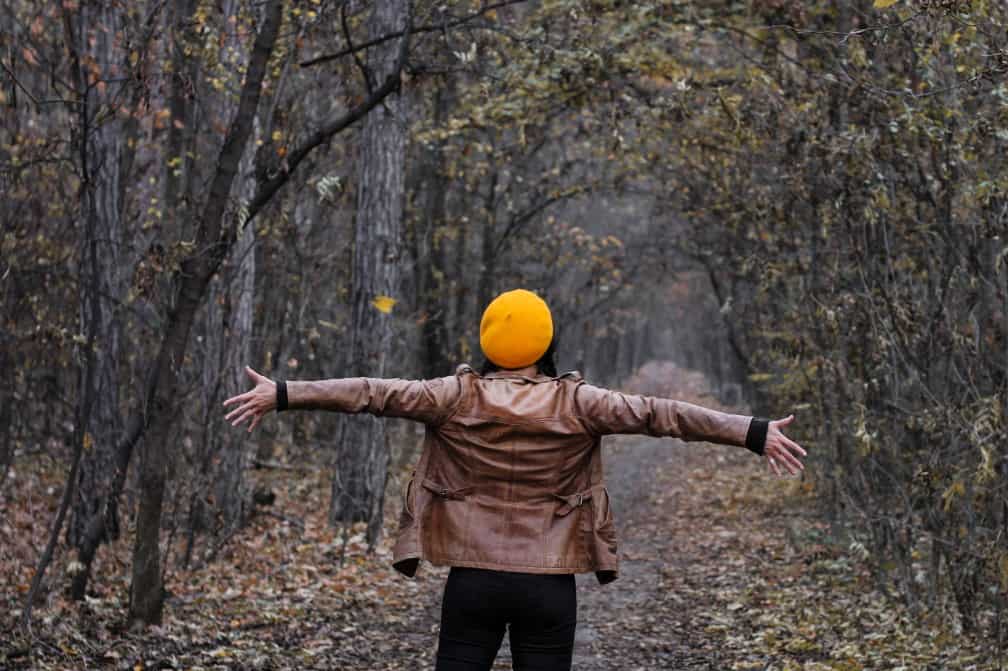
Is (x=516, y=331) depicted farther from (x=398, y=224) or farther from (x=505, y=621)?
(x=398, y=224)

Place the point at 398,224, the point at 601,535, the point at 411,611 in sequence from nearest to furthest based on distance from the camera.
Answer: the point at 601,535
the point at 411,611
the point at 398,224

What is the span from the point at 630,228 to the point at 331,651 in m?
29.3

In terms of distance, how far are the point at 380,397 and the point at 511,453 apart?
54 centimetres

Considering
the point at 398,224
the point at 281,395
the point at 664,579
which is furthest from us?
the point at 398,224

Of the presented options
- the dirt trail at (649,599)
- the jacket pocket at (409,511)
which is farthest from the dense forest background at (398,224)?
the jacket pocket at (409,511)

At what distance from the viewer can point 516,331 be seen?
4.13m

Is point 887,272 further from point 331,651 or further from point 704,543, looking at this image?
point 704,543

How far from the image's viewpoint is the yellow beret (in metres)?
4.14

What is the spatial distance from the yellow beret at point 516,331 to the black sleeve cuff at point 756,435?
2.79 feet

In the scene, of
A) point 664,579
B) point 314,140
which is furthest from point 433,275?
point 314,140

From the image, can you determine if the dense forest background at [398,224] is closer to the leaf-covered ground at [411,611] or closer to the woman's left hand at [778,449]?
the leaf-covered ground at [411,611]

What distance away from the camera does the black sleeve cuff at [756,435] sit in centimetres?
392

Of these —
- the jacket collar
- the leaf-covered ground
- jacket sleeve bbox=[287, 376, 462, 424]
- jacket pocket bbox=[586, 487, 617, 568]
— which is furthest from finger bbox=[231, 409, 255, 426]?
the leaf-covered ground

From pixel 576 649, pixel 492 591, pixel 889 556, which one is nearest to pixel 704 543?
pixel 889 556
